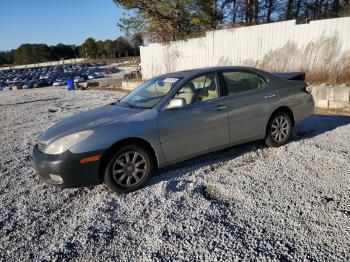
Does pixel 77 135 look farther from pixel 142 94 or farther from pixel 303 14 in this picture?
pixel 303 14

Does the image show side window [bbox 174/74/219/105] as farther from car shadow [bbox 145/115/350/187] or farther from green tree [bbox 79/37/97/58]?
green tree [bbox 79/37/97/58]

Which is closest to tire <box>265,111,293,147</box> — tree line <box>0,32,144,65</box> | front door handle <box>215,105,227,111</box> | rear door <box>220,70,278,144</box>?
rear door <box>220,70,278,144</box>

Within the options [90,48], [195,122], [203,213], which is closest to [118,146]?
[195,122]

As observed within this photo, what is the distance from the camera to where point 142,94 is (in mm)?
5062

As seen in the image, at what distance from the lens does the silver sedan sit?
389 cm

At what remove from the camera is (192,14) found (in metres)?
20.1

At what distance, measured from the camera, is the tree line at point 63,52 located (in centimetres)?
12925

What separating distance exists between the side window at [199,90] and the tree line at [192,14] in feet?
50.2

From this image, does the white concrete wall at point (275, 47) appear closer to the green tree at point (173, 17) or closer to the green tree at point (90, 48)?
the green tree at point (173, 17)

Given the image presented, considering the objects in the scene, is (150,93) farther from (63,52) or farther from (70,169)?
(63,52)

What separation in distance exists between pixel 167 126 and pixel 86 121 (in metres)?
1.09

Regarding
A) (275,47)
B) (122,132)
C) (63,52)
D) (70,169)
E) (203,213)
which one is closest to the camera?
(203,213)

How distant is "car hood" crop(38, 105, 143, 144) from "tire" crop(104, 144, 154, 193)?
1.46 ft

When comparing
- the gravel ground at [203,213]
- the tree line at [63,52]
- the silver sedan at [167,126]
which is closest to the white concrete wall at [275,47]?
the silver sedan at [167,126]
